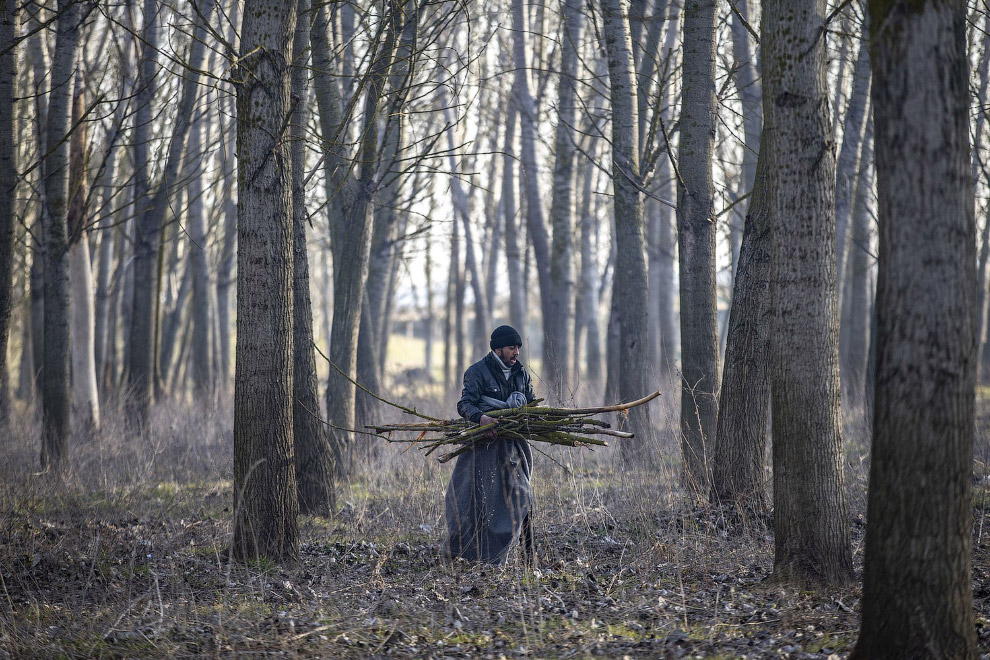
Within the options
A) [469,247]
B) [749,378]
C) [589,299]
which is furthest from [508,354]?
[469,247]

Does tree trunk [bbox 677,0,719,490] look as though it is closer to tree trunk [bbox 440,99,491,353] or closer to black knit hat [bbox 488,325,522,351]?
black knit hat [bbox 488,325,522,351]

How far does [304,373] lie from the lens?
23.8ft

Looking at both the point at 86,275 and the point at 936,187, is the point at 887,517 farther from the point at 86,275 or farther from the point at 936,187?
the point at 86,275

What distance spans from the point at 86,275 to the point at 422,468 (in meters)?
6.30

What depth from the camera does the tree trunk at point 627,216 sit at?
361 inches

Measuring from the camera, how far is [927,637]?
321 cm

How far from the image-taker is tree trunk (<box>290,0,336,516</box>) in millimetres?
7102

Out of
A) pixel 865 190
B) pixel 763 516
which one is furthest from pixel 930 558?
pixel 865 190

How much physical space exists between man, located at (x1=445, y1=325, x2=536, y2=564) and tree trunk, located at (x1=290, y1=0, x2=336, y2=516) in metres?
1.83

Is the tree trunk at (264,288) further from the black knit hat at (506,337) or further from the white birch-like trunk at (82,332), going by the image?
the white birch-like trunk at (82,332)

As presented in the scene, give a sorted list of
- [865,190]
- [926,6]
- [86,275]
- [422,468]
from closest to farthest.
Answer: [926,6] → [422,468] → [86,275] → [865,190]

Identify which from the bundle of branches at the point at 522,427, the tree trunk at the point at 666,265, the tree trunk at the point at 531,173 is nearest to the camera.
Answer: the bundle of branches at the point at 522,427

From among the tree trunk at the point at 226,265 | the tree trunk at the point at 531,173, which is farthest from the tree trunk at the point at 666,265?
the tree trunk at the point at 226,265

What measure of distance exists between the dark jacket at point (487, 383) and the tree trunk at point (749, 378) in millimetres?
1693
